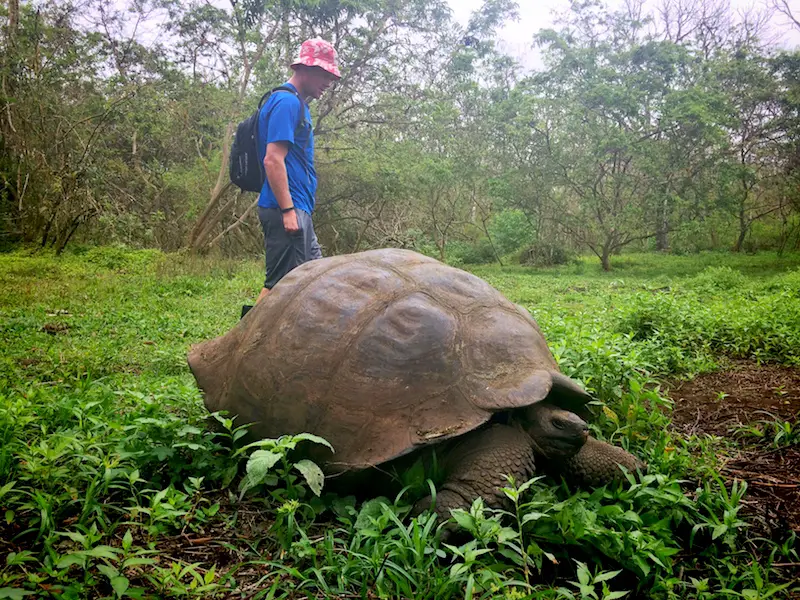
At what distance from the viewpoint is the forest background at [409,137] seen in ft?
34.2

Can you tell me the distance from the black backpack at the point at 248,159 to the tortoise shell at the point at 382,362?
1290 mm

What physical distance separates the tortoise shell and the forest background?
864 cm

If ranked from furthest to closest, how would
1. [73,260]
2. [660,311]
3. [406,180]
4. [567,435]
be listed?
[406,180]
[73,260]
[660,311]
[567,435]

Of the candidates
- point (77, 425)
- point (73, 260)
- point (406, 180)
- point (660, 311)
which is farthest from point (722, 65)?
point (77, 425)

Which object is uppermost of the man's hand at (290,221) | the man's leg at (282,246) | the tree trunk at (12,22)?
the tree trunk at (12,22)

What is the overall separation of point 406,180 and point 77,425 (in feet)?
36.5

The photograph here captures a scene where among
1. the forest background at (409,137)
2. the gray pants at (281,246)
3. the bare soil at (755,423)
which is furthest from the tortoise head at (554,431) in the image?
the forest background at (409,137)

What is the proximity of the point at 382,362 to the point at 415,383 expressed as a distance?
14cm

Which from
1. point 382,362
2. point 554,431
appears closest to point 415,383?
point 382,362

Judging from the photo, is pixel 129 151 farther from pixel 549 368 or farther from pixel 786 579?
pixel 786 579

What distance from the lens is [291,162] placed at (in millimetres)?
3229

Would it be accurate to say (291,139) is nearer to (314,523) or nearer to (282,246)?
(282,246)

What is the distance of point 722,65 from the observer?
13766 millimetres

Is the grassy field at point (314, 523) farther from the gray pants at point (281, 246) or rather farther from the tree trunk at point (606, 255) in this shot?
the tree trunk at point (606, 255)
